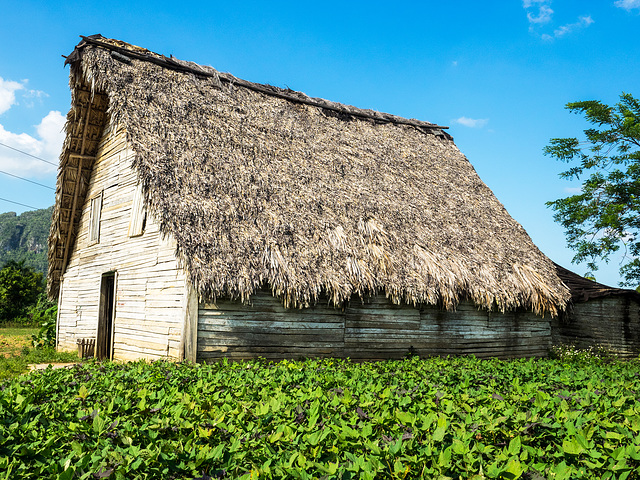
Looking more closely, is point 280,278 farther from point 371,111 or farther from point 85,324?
point 371,111

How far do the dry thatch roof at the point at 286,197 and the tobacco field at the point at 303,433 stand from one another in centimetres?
417

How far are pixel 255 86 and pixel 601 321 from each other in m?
12.8

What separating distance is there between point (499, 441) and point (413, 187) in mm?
10613

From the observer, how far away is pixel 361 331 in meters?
10.7

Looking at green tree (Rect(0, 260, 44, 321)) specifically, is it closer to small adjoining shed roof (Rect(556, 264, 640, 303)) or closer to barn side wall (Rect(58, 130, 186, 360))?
barn side wall (Rect(58, 130, 186, 360))

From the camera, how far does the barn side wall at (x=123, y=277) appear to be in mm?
9531

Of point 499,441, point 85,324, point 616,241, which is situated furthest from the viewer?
point 616,241

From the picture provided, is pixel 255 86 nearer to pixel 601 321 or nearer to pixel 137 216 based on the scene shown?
pixel 137 216

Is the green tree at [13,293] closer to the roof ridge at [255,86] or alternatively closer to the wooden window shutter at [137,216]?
the wooden window shutter at [137,216]

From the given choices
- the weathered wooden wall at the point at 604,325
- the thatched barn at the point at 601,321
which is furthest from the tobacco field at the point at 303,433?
the weathered wooden wall at the point at 604,325

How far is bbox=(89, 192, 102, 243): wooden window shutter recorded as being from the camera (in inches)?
500

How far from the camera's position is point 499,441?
3.40 metres

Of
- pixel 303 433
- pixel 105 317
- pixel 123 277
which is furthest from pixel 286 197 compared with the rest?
pixel 303 433

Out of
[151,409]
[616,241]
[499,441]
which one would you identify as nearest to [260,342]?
[151,409]
